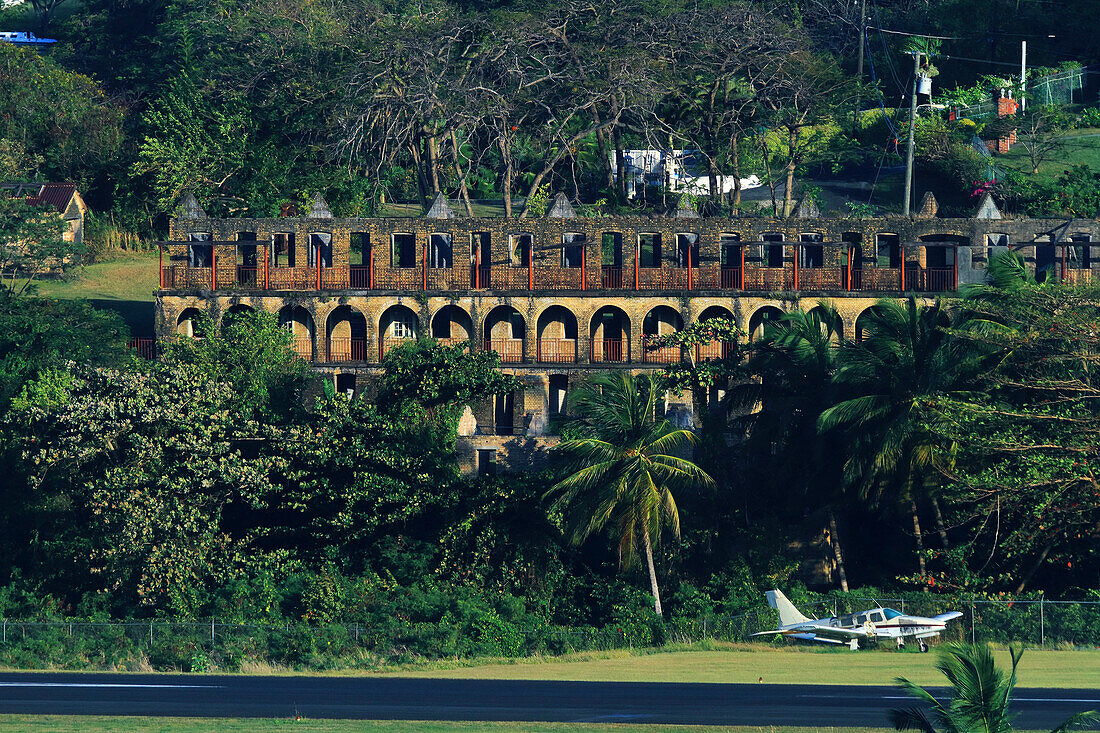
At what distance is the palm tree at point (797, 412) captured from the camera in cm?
5016

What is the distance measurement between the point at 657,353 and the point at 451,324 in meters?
8.46

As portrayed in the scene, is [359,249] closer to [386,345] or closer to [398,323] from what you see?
[398,323]

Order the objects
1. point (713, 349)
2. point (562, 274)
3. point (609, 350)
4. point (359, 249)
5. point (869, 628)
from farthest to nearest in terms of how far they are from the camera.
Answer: point (359, 249) < point (562, 274) < point (609, 350) < point (713, 349) < point (869, 628)

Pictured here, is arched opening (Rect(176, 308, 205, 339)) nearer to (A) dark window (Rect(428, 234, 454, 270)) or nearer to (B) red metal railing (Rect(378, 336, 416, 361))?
(B) red metal railing (Rect(378, 336, 416, 361))

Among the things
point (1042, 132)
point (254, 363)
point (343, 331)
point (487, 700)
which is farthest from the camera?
point (1042, 132)

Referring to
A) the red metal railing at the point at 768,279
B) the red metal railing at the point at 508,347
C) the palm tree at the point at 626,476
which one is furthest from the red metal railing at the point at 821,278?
the palm tree at the point at 626,476

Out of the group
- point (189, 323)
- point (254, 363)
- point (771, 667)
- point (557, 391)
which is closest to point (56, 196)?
point (189, 323)

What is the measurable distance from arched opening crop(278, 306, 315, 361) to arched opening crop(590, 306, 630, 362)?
11397 mm

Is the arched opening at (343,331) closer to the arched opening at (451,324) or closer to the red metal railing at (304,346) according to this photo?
the red metal railing at (304,346)

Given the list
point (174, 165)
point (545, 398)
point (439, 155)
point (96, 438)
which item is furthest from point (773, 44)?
point (96, 438)

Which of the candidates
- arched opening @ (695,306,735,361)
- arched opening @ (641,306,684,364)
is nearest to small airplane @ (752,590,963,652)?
arched opening @ (695,306,735,361)

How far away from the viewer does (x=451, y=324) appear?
65.1 m

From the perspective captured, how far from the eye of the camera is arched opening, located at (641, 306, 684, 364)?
63.2m

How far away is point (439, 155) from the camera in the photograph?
78.1 meters
